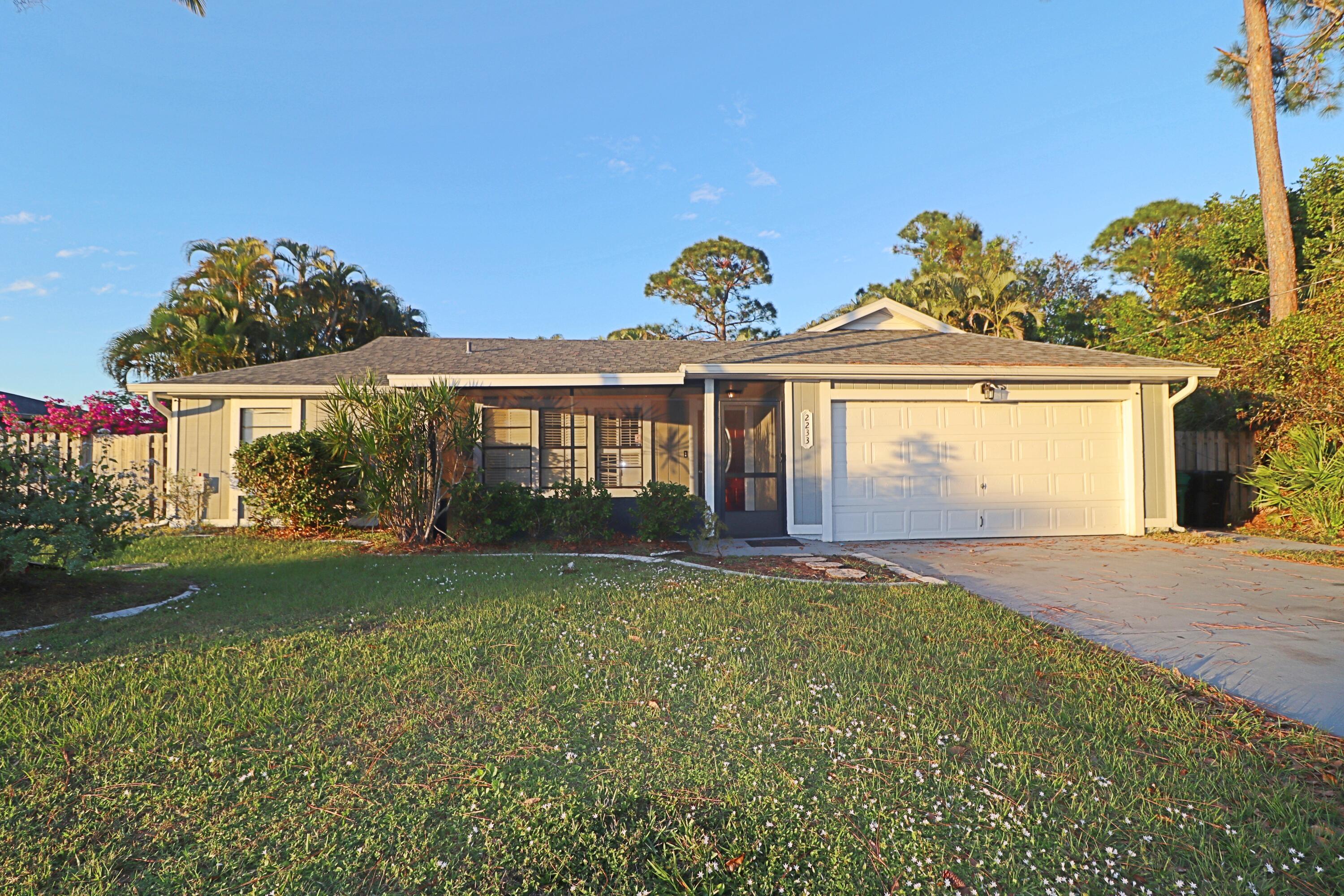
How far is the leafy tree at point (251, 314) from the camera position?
1642 centimetres

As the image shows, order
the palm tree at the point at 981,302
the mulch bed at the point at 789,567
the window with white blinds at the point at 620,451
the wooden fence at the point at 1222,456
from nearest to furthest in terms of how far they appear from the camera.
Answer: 1. the mulch bed at the point at 789,567
2. the window with white blinds at the point at 620,451
3. the wooden fence at the point at 1222,456
4. the palm tree at the point at 981,302

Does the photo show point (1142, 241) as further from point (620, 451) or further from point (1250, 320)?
point (620, 451)

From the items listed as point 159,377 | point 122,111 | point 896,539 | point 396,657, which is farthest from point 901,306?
point 159,377

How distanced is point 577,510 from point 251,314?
1487 cm

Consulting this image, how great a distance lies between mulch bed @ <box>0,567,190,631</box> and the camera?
462cm

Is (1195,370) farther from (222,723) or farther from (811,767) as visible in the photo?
(222,723)

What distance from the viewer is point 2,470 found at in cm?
463

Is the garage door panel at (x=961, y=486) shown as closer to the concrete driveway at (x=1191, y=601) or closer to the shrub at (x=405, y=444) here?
the concrete driveway at (x=1191, y=601)

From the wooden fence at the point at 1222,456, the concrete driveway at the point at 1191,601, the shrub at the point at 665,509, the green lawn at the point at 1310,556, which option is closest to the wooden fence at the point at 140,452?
the shrub at the point at 665,509

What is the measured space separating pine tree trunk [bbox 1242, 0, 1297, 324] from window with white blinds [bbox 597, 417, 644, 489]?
1214 centimetres

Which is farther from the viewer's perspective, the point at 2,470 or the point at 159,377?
the point at 159,377

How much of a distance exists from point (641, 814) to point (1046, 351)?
36.6 ft

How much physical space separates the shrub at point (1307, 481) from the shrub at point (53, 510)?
14511 millimetres

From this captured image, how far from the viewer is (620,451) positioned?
36.4 feet
